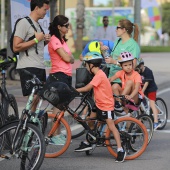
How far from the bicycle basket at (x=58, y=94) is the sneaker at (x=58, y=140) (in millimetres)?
376

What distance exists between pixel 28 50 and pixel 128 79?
1.48 meters

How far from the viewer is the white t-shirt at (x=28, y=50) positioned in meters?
8.99

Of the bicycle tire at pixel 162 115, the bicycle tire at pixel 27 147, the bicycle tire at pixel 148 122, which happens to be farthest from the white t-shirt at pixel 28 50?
the bicycle tire at pixel 162 115

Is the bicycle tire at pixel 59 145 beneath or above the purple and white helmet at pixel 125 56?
beneath

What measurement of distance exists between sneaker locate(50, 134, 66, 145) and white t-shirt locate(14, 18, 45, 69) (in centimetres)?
105

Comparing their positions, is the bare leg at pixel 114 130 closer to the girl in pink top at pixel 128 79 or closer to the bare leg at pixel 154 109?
the girl in pink top at pixel 128 79

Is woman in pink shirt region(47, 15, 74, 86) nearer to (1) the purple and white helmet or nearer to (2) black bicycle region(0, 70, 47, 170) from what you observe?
(1) the purple and white helmet

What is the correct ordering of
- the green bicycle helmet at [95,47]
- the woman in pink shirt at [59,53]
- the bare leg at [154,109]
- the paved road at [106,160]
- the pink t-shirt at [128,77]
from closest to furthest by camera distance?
1. the paved road at [106,160]
2. the woman in pink shirt at [59,53]
3. the pink t-shirt at [128,77]
4. the green bicycle helmet at [95,47]
5. the bare leg at [154,109]

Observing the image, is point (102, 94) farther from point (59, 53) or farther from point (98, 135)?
point (59, 53)

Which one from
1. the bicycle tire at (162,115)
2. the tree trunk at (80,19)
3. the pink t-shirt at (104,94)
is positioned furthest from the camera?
the tree trunk at (80,19)

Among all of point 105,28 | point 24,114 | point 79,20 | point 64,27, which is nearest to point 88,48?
point 64,27

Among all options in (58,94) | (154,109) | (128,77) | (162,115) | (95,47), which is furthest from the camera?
(162,115)

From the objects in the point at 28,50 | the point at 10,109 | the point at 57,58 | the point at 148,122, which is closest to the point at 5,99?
the point at 10,109

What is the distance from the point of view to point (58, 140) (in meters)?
8.63
